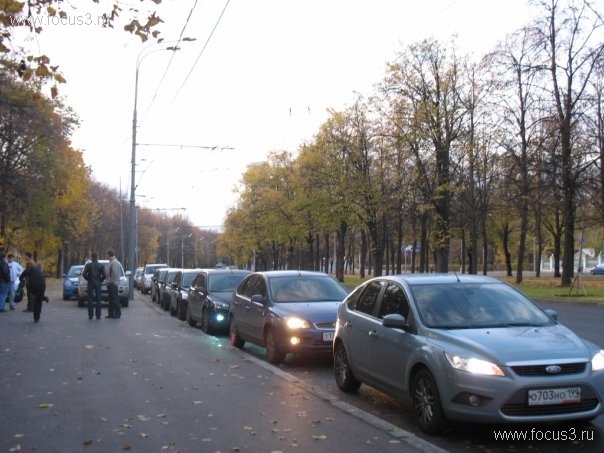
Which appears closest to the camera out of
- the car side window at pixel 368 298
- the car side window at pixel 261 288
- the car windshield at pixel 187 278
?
the car side window at pixel 368 298

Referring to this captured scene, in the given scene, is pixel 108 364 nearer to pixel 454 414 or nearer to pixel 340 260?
pixel 454 414

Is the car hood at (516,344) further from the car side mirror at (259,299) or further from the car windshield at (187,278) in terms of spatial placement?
the car windshield at (187,278)

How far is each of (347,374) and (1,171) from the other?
70.2 ft

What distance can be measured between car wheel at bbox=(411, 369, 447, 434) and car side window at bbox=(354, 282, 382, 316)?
4.89 feet

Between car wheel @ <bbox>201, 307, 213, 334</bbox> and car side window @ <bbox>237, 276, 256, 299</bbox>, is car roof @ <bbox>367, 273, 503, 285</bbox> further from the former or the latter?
car wheel @ <bbox>201, 307, 213, 334</bbox>

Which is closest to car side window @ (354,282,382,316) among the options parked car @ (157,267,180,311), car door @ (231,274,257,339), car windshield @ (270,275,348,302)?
car windshield @ (270,275,348,302)

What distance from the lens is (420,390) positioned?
6.51 metres

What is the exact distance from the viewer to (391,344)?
7.06m

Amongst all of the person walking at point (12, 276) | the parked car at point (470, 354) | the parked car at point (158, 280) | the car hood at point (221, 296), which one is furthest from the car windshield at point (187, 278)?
the parked car at point (470, 354)

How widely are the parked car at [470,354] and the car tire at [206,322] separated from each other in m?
7.95

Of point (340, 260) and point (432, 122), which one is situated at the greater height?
point (432, 122)

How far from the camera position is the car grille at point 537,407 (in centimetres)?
570

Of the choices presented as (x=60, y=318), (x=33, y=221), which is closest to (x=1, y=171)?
(x=60, y=318)

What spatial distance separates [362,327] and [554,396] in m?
2.59
